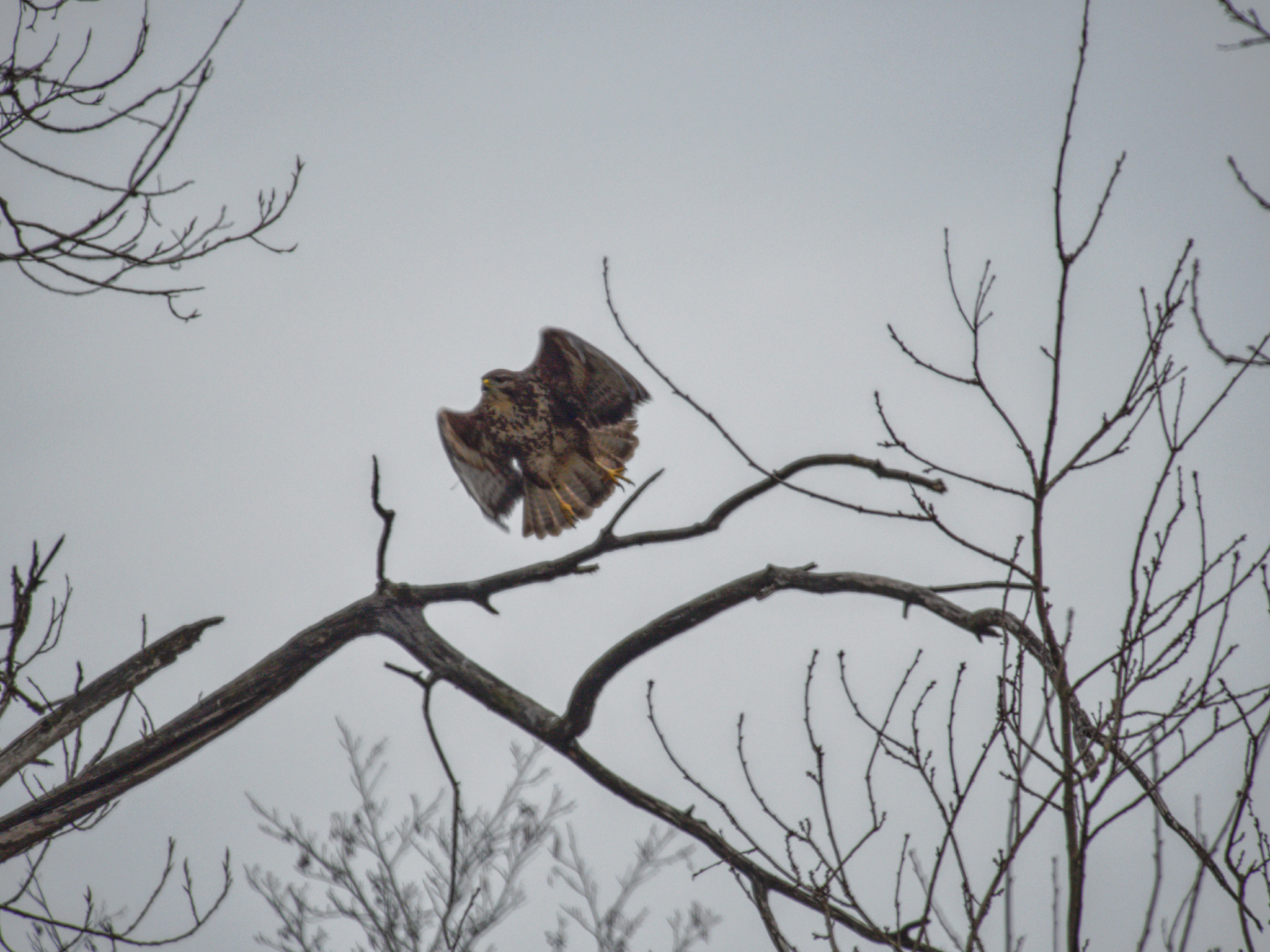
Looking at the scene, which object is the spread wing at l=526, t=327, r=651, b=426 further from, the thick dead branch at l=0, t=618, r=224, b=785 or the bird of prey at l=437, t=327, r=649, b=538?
the thick dead branch at l=0, t=618, r=224, b=785

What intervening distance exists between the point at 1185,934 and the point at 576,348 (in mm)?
4222

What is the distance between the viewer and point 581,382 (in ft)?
19.4

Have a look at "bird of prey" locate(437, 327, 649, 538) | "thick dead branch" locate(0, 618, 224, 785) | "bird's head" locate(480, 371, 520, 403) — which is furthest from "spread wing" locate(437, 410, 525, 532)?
"thick dead branch" locate(0, 618, 224, 785)

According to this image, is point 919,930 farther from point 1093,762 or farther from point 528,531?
point 528,531

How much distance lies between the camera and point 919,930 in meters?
2.29

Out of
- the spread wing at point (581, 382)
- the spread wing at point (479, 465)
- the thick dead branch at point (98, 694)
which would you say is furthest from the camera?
the spread wing at point (479, 465)

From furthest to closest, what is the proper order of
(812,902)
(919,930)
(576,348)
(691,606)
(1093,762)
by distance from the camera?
1. (576,348)
2. (691,606)
3. (812,902)
4. (919,930)
5. (1093,762)

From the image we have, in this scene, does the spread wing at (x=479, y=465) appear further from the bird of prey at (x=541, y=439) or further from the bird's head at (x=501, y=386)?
the bird's head at (x=501, y=386)

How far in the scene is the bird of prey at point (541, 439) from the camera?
590 cm

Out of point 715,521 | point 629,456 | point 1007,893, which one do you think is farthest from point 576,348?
point 1007,893

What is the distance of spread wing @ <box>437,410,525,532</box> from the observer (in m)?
5.86

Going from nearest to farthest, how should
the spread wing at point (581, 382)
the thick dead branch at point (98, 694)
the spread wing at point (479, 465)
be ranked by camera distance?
the thick dead branch at point (98, 694) < the spread wing at point (581, 382) < the spread wing at point (479, 465)

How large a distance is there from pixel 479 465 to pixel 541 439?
0.42 m

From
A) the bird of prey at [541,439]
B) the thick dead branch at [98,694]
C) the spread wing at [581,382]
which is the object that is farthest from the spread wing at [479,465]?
the thick dead branch at [98,694]
